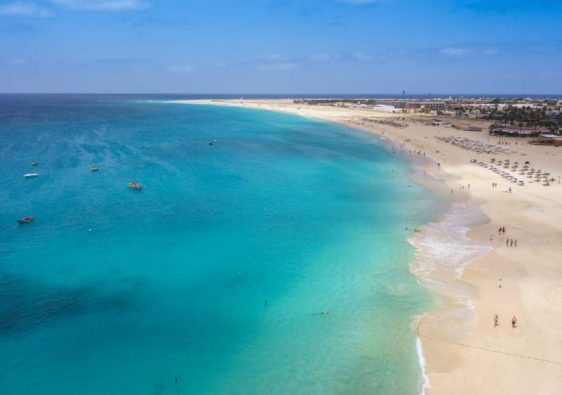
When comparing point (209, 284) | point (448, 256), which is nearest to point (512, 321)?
point (448, 256)

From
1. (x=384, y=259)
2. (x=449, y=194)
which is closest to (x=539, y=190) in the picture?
(x=449, y=194)

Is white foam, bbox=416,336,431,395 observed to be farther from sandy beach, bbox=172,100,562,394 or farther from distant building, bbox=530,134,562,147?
distant building, bbox=530,134,562,147

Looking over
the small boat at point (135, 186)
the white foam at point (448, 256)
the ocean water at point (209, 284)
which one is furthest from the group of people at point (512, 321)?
the small boat at point (135, 186)

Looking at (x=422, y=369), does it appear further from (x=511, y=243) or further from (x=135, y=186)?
(x=135, y=186)

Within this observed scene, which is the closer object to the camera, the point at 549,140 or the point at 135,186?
the point at 135,186

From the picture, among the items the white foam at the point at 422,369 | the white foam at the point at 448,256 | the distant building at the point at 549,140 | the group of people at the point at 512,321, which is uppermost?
the distant building at the point at 549,140

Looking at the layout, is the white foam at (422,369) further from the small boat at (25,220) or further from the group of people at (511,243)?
the small boat at (25,220)
